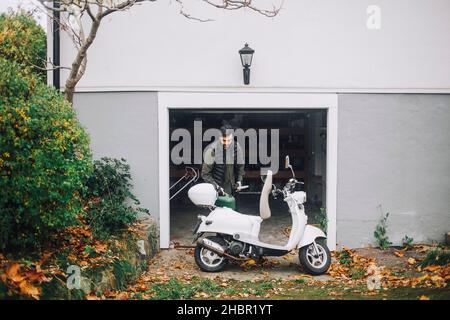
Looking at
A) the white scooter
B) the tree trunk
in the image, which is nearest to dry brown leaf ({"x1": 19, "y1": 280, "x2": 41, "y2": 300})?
the white scooter

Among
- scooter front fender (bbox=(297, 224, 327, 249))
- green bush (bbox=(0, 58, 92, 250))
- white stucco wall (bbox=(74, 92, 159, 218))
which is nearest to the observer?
green bush (bbox=(0, 58, 92, 250))

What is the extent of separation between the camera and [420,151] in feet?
29.2

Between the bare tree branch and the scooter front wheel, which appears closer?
the bare tree branch

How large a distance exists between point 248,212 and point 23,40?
239 inches

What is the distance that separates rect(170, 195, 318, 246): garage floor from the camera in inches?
376

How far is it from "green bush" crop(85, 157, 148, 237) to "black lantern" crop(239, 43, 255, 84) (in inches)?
99.8

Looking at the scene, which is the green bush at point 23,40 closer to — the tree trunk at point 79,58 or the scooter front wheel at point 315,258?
the tree trunk at point 79,58

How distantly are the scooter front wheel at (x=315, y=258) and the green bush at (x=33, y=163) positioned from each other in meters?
3.39

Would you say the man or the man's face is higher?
the man's face

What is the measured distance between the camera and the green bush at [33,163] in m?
5.39

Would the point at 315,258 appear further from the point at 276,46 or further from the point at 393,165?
the point at 276,46

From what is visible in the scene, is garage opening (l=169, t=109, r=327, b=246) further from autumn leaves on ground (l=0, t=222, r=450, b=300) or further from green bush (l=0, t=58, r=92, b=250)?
green bush (l=0, t=58, r=92, b=250)

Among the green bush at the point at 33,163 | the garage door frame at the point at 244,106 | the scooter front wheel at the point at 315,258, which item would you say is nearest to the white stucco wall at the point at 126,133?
the garage door frame at the point at 244,106

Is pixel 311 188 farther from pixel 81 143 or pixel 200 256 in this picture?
pixel 81 143
